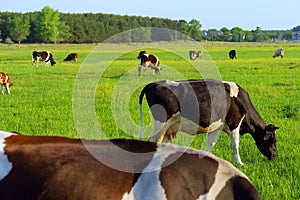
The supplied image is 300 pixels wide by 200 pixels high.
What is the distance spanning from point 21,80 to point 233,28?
146061mm

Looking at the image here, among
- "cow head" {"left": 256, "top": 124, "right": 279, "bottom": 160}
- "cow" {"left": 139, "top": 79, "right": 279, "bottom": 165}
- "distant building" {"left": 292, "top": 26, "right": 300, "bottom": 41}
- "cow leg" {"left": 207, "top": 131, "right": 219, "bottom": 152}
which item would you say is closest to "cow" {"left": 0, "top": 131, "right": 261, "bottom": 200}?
"cow" {"left": 139, "top": 79, "right": 279, "bottom": 165}

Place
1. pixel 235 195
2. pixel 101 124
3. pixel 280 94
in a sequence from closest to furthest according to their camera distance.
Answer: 1. pixel 235 195
2. pixel 101 124
3. pixel 280 94

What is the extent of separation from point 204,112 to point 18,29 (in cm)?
10315

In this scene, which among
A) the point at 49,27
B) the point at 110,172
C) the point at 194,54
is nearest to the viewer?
the point at 110,172

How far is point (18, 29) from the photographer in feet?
347

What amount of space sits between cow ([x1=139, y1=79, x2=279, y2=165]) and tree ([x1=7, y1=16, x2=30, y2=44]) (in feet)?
334

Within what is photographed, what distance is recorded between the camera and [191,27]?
120125 mm

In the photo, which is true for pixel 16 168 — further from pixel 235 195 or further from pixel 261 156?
pixel 261 156

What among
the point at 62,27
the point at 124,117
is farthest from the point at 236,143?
the point at 62,27

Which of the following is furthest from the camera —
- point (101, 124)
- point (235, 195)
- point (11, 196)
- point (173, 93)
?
point (101, 124)

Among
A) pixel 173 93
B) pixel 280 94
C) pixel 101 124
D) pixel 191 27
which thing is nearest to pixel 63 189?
pixel 173 93

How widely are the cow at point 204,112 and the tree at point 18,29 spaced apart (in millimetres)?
101828

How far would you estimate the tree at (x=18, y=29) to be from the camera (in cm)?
10550

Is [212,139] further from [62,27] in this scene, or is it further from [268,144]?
[62,27]
